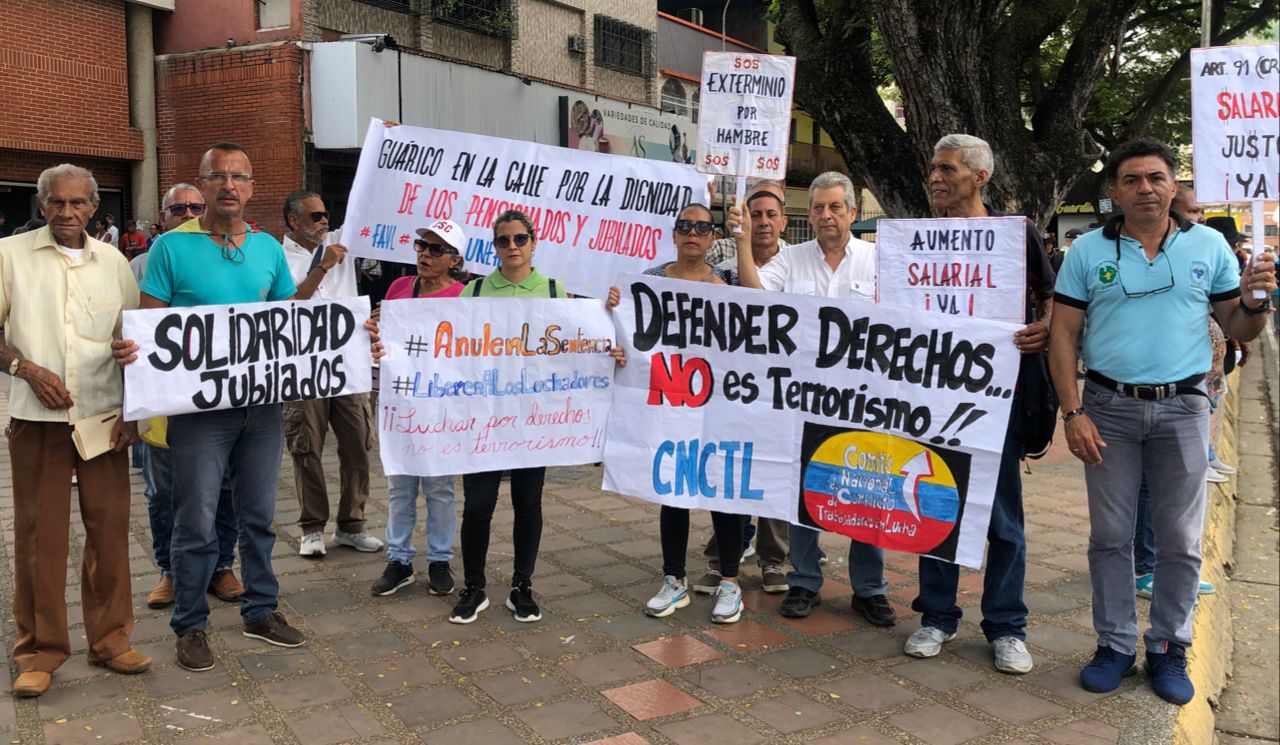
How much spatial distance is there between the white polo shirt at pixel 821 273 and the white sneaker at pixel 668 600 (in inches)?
58.3

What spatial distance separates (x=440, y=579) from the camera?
524 centimetres

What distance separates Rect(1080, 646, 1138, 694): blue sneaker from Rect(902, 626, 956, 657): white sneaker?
1.87 feet

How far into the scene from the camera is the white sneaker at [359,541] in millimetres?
5996

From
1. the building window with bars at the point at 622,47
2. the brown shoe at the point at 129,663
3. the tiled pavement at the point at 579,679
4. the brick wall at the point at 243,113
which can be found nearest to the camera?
the tiled pavement at the point at 579,679

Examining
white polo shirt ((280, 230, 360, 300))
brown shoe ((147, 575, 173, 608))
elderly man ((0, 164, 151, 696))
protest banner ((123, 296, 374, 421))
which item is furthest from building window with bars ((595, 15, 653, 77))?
elderly man ((0, 164, 151, 696))

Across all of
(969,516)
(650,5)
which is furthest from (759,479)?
(650,5)

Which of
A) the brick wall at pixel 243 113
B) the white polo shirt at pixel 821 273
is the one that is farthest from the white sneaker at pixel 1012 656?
the brick wall at pixel 243 113

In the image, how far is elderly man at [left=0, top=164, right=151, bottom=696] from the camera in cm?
390

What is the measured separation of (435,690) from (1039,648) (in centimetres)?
259

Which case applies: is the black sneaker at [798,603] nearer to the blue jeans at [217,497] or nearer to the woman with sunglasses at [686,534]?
→ the woman with sunglasses at [686,534]

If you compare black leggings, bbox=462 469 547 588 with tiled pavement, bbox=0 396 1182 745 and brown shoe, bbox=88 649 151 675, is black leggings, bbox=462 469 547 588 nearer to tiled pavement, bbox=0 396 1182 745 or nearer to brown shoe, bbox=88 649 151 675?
tiled pavement, bbox=0 396 1182 745

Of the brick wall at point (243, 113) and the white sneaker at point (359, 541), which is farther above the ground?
the brick wall at point (243, 113)

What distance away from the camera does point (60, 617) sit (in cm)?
409

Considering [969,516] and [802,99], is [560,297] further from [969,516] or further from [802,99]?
[802,99]
